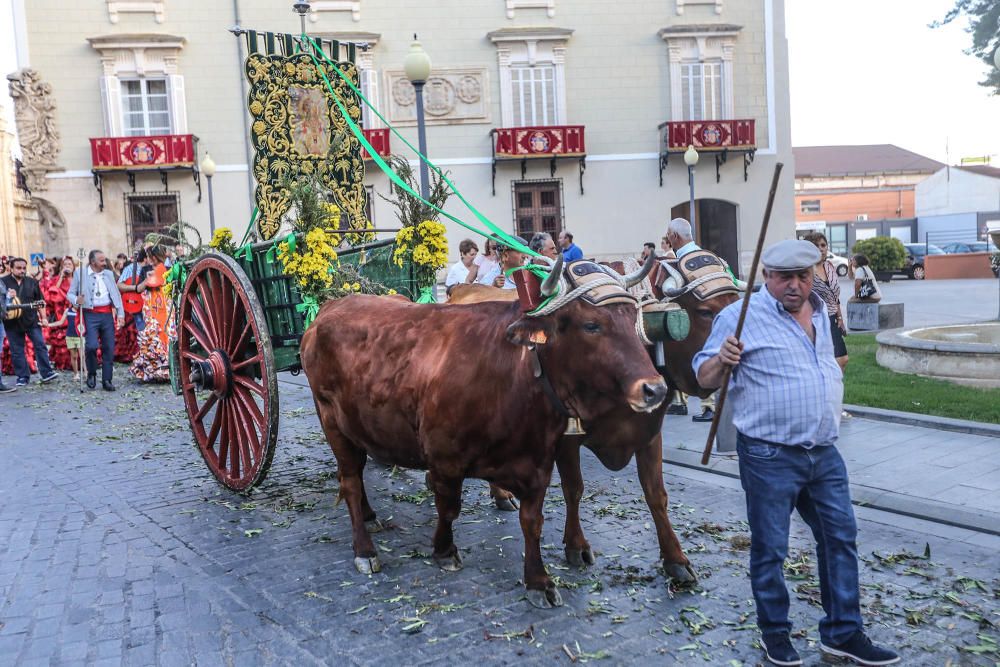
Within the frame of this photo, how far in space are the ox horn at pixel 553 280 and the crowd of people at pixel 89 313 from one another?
30.4 ft

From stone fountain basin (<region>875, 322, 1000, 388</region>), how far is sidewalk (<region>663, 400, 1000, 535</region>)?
207 cm

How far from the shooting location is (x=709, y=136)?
2436 centimetres

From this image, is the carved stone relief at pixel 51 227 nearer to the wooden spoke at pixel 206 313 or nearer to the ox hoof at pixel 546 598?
the wooden spoke at pixel 206 313

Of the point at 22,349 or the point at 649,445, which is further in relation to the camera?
the point at 22,349

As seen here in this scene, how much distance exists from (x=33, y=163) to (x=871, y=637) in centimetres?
2423

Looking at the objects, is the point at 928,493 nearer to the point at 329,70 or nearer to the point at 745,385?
the point at 745,385

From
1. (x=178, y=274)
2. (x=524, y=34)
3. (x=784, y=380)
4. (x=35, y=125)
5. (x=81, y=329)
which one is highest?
(x=524, y=34)

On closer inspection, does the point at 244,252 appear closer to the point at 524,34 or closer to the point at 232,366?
the point at 232,366

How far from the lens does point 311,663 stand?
3.61 meters

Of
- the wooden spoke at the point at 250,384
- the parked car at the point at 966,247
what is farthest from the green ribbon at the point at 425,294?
the parked car at the point at 966,247

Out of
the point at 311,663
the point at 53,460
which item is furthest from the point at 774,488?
the point at 53,460

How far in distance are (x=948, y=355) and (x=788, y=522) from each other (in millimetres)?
7180

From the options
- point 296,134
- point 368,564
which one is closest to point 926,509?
point 368,564

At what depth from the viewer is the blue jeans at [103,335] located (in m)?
12.2
